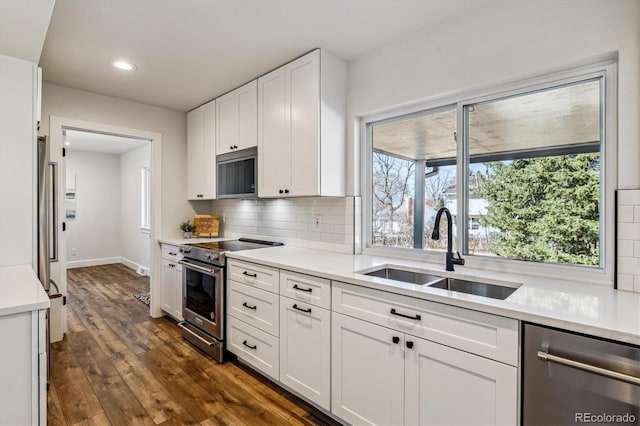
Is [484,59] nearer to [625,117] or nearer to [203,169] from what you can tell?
[625,117]

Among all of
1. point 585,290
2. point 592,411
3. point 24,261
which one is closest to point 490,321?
point 592,411

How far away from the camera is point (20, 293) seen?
1397 millimetres

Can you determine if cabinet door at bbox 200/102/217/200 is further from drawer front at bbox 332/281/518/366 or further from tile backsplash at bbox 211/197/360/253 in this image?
drawer front at bbox 332/281/518/366

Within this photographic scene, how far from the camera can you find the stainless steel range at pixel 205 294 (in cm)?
278

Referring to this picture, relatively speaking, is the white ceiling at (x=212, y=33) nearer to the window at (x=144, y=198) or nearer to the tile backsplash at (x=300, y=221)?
the tile backsplash at (x=300, y=221)

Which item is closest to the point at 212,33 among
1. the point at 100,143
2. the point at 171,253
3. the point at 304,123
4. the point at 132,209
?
the point at 304,123

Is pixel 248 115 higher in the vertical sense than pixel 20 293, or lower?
higher

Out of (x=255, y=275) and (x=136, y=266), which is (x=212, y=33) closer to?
(x=255, y=275)

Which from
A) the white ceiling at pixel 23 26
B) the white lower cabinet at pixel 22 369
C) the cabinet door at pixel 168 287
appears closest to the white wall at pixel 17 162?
the white ceiling at pixel 23 26

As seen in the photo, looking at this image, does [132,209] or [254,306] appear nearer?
[254,306]

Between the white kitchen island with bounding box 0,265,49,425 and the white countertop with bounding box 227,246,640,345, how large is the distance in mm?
1285

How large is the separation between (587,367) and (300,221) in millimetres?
2361

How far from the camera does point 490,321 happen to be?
1.35 m

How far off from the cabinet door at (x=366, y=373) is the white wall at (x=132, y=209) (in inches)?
209
